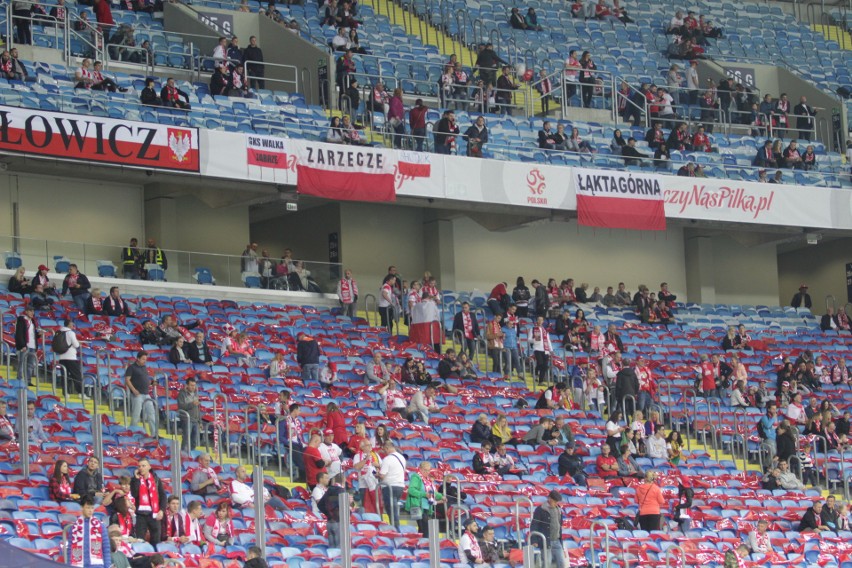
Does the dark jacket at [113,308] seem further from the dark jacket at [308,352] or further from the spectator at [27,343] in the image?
the dark jacket at [308,352]

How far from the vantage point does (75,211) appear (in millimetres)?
25172

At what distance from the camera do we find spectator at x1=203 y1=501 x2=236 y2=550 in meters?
15.9

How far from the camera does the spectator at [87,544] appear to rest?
14320 mm

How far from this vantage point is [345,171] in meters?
25.9

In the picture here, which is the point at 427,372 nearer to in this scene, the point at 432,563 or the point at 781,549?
the point at 781,549

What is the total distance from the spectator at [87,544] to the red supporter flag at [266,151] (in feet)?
36.7

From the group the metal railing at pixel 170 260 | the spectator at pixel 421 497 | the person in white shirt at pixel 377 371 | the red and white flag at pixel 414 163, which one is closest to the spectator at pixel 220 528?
the spectator at pixel 421 497

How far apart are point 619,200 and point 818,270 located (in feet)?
20.9

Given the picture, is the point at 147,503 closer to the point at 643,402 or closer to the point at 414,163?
the point at 643,402

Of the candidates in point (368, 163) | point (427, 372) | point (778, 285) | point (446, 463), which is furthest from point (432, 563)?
point (778, 285)

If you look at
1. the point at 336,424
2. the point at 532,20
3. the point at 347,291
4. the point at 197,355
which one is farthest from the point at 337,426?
the point at 532,20

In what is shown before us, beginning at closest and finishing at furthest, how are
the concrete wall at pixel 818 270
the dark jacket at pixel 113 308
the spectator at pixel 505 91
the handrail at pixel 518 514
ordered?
the handrail at pixel 518 514
the dark jacket at pixel 113 308
the spectator at pixel 505 91
the concrete wall at pixel 818 270

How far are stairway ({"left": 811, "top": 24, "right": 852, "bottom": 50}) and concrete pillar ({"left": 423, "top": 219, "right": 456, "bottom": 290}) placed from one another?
13116 mm

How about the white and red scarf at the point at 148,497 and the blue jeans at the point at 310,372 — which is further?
the blue jeans at the point at 310,372
